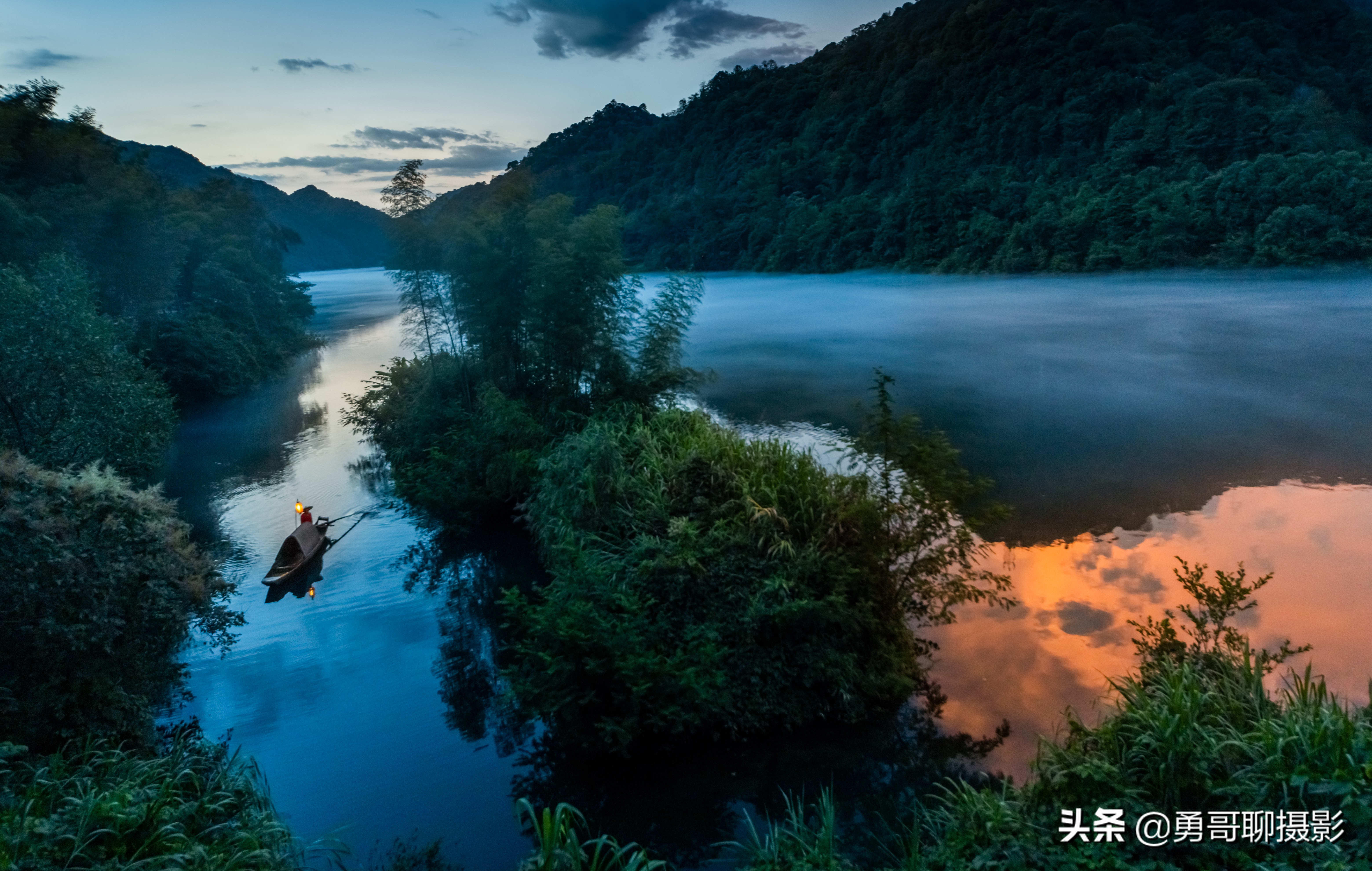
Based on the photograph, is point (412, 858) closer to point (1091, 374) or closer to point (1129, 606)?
point (1129, 606)

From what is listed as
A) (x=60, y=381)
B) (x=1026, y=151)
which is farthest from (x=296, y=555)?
(x=1026, y=151)

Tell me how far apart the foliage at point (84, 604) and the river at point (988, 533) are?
71.9 inches

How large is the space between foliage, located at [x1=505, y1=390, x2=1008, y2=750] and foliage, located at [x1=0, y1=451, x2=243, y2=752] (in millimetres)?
3214

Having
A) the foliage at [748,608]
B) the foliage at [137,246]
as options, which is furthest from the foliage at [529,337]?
the foliage at [137,246]

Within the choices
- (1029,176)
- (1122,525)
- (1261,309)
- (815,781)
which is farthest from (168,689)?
(1029,176)

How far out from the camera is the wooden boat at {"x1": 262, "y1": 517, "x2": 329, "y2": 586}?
479 inches

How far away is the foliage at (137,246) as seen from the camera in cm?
2073

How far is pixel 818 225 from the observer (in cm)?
5559

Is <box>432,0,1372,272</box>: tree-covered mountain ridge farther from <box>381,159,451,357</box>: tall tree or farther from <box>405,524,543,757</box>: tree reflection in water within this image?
<box>405,524,543,757</box>: tree reflection in water

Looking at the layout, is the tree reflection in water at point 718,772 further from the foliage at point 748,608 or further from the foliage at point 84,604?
the foliage at point 84,604

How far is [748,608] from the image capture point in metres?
7.56

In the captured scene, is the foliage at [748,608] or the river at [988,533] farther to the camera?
the river at [988,533]

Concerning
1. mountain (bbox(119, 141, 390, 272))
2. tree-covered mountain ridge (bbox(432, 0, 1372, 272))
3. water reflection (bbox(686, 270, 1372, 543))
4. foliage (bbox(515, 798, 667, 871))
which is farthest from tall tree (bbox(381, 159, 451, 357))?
mountain (bbox(119, 141, 390, 272))

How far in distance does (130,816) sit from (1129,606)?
10.6 m
